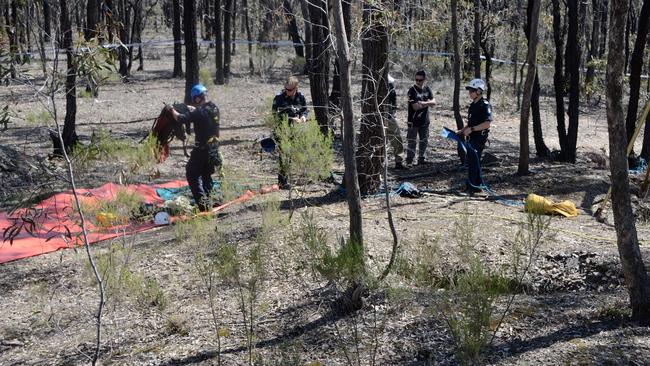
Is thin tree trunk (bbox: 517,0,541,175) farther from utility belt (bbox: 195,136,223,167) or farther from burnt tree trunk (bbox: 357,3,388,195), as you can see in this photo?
utility belt (bbox: 195,136,223,167)

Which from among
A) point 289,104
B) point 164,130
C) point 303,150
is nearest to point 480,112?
point 289,104

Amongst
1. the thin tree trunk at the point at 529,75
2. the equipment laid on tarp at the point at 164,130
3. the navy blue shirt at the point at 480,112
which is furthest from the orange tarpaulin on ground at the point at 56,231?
the thin tree trunk at the point at 529,75

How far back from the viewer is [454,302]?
202 inches

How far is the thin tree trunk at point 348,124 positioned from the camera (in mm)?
5246

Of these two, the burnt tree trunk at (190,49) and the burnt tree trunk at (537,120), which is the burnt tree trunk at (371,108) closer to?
the burnt tree trunk at (537,120)

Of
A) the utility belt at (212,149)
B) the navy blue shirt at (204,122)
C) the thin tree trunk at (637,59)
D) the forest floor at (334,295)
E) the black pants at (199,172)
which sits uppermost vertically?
the thin tree trunk at (637,59)

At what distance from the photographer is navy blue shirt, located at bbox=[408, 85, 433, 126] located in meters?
11.5

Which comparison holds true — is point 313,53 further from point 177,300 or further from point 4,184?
point 177,300

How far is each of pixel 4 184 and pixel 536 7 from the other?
7981 mm

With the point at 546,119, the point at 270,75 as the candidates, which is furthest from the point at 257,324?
the point at 270,75

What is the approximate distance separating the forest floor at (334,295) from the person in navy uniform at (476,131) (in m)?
0.36

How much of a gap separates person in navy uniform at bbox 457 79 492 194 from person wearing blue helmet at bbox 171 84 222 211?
10.9 ft

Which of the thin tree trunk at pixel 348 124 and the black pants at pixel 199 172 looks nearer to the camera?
the thin tree trunk at pixel 348 124

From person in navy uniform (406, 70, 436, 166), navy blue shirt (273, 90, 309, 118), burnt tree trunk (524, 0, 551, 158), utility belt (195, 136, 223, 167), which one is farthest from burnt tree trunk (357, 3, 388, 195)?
burnt tree trunk (524, 0, 551, 158)
